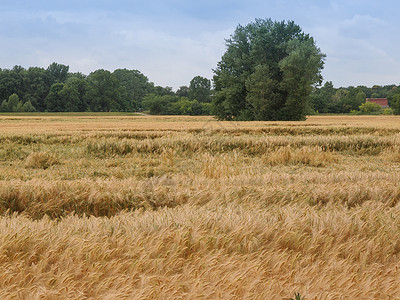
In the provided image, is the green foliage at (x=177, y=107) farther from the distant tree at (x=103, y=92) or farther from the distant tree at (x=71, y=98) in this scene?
the distant tree at (x=71, y=98)

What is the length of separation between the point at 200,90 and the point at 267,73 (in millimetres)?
76302

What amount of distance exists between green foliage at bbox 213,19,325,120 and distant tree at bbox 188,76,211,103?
6639 centimetres

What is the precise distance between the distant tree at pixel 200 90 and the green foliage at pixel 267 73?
6639 cm

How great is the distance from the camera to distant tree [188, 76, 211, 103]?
375 feet

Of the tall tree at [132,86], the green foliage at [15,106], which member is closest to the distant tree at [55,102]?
the green foliage at [15,106]

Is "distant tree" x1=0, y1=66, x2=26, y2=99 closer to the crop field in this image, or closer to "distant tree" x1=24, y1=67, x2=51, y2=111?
"distant tree" x1=24, y1=67, x2=51, y2=111

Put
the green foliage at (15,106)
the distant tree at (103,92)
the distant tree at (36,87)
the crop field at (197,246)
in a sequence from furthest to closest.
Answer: the distant tree at (36,87), the distant tree at (103,92), the green foliage at (15,106), the crop field at (197,246)

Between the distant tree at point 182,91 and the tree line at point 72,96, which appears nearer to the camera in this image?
the tree line at point 72,96

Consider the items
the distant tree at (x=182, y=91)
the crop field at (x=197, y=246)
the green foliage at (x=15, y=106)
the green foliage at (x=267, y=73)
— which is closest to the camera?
the crop field at (x=197, y=246)

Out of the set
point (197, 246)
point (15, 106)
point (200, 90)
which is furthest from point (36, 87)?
point (197, 246)

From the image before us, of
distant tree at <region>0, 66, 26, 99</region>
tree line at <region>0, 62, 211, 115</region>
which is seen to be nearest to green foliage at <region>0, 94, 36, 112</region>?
tree line at <region>0, 62, 211, 115</region>

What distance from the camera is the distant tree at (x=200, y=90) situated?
11444cm

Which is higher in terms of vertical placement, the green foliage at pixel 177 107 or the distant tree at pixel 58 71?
the distant tree at pixel 58 71

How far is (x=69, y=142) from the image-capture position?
47.3 feet
